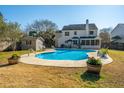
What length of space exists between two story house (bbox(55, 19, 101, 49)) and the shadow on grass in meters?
22.3

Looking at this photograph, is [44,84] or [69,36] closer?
[44,84]

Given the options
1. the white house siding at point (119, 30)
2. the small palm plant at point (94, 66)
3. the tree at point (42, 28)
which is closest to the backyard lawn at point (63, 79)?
the small palm plant at point (94, 66)

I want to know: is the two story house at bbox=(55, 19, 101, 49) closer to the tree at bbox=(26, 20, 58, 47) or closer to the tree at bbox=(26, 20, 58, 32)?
the tree at bbox=(26, 20, 58, 47)

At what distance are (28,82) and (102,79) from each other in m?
3.81

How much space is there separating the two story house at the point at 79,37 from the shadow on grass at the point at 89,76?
73.2 feet

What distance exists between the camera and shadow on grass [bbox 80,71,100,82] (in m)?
7.80

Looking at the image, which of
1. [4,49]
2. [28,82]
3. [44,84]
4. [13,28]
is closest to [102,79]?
[44,84]

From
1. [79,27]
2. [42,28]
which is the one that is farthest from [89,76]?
[42,28]

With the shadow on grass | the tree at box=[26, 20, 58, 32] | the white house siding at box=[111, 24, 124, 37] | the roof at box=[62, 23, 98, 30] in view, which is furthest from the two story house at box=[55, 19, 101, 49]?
the shadow on grass

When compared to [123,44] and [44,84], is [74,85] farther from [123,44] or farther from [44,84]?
[123,44]

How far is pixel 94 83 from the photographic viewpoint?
7.22 meters

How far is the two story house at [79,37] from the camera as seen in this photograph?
3077 cm

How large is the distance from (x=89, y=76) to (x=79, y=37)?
Answer: 2498 centimetres
